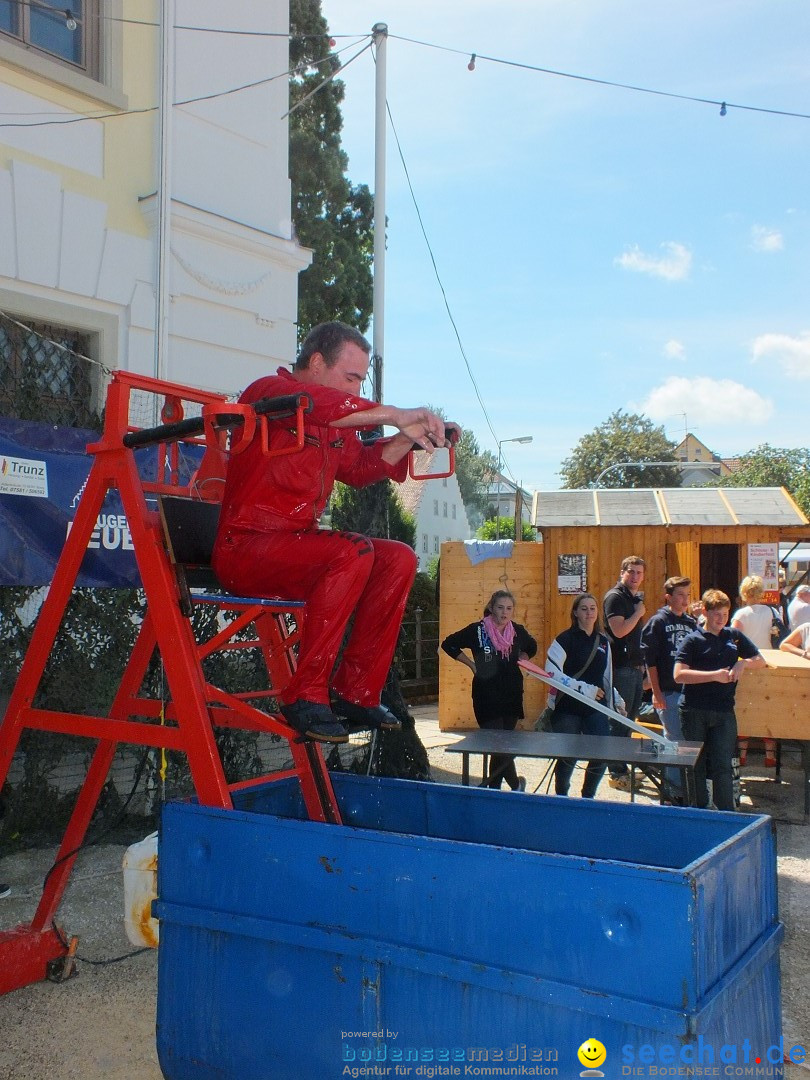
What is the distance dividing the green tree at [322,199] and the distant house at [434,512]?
30207mm

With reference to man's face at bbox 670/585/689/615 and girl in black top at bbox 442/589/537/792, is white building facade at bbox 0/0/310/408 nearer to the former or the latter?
girl in black top at bbox 442/589/537/792

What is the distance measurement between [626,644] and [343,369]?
19.7 feet

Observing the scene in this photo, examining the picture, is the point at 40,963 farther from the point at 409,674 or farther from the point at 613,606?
the point at 409,674

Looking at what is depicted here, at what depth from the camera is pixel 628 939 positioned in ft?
6.35

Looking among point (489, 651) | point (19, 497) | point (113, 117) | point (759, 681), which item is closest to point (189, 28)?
point (113, 117)

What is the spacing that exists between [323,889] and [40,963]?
2017 mm

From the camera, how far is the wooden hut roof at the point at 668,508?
1091 cm

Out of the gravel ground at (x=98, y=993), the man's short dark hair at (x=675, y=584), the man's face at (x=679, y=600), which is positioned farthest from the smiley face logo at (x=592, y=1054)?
the man's short dark hair at (x=675, y=584)

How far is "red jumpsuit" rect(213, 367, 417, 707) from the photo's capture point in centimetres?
276

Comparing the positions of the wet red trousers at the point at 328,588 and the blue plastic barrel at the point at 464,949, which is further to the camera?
the wet red trousers at the point at 328,588

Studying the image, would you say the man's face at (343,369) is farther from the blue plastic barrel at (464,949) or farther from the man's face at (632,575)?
the man's face at (632,575)

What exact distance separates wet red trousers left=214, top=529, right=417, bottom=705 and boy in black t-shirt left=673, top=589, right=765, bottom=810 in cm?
398

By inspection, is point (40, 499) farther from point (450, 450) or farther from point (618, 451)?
point (618, 451)

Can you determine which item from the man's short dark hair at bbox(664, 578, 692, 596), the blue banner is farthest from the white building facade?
the man's short dark hair at bbox(664, 578, 692, 596)
